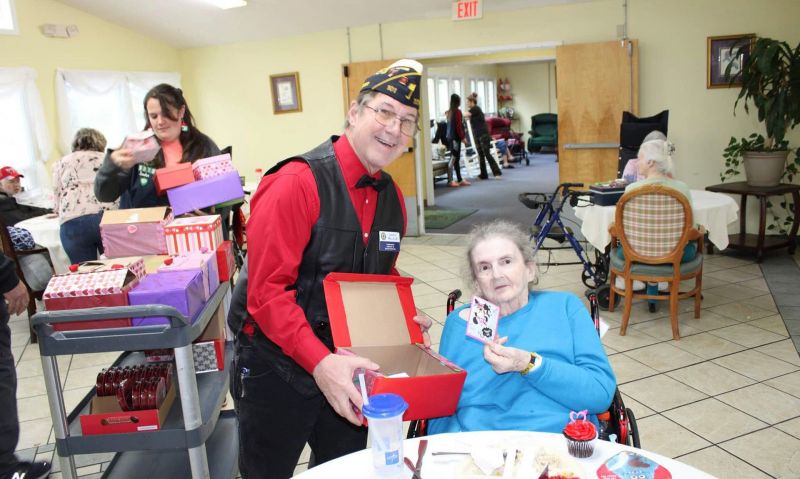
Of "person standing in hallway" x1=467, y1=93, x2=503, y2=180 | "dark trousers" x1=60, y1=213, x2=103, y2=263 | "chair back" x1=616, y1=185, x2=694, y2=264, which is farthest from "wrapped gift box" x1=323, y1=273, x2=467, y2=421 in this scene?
"person standing in hallway" x1=467, y1=93, x2=503, y2=180

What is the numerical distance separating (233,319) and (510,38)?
5714 mm

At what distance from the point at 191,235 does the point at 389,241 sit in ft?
3.43

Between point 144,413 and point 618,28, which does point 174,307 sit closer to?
point 144,413

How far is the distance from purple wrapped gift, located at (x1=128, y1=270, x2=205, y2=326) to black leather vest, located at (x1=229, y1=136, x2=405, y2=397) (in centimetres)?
36

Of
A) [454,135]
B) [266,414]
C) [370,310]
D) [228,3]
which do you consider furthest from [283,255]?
[454,135]

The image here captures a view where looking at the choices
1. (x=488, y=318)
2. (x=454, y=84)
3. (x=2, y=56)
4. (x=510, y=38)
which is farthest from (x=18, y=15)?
(x=454, y=84)

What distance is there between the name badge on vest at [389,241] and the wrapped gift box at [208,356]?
3.82ft

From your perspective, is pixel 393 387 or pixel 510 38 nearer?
pixel 393 387

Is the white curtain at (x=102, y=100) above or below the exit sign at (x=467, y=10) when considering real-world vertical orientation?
below

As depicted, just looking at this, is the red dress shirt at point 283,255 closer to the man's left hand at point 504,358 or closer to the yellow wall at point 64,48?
the man's left hand at point 504,358

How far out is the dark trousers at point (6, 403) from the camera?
7.22ft

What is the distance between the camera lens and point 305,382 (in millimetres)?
1613

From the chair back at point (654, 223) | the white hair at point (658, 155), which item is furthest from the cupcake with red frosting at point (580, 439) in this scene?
the white hair at point (658, 155)

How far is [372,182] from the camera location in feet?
5.36
